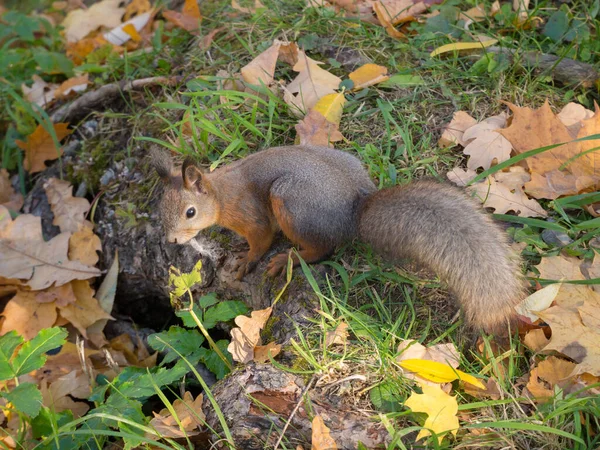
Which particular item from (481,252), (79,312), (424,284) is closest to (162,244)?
(79,312)

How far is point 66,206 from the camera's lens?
2.97m

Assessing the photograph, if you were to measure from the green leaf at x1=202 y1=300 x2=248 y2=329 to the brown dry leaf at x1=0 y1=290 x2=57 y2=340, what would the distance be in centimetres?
91

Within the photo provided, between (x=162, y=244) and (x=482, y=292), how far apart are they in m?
1.45

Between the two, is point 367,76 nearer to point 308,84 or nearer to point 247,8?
point 308,84

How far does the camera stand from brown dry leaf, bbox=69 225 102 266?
9.29 feet

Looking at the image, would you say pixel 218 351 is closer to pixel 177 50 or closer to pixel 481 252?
pixel 481 252

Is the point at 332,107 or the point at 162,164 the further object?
the point at 332,107

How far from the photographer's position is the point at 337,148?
8.36 ft

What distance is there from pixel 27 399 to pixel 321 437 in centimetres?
90

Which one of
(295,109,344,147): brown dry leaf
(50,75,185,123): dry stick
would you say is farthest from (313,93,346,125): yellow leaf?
(50,75,185,123): dry stick

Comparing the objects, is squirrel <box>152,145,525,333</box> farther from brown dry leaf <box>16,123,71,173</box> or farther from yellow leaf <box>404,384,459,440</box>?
brown dry leaf <box>16,123,71,173</box>

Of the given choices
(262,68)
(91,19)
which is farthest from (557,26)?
(91,19)

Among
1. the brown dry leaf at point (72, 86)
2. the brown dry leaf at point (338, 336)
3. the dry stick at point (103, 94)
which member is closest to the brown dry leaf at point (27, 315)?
the dry stick at point (103, 94)

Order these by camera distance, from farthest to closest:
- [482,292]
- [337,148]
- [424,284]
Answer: [337,148]
[424,284]
[482,292]
